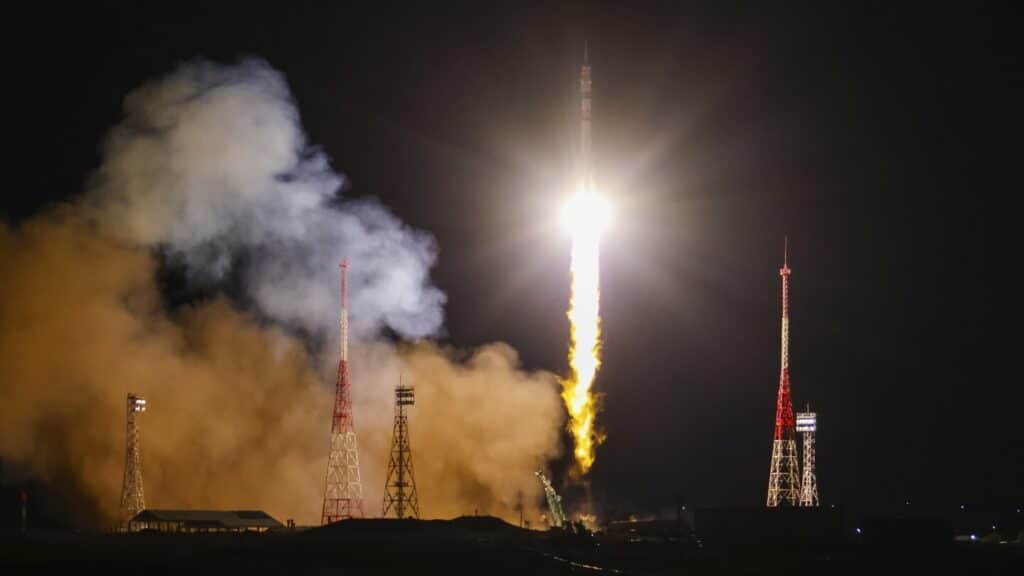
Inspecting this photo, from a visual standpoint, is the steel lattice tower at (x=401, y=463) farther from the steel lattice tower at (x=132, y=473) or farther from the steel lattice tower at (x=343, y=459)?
the steel lattice tower at (x=132, y=473)

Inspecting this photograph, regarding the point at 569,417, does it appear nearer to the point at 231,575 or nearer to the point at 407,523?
the point at 407,523

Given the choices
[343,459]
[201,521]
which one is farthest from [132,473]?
[343,459]

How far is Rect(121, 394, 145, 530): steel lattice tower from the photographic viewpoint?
364ft

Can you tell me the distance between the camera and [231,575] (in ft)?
262

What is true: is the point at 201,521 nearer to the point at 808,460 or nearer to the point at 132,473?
the point at 132,473

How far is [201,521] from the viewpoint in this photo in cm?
11612

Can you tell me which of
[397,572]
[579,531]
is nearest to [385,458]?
[579,531]

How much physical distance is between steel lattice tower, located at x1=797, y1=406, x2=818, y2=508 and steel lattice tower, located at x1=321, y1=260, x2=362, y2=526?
34.0m

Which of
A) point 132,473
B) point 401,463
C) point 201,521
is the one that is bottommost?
point 201,521

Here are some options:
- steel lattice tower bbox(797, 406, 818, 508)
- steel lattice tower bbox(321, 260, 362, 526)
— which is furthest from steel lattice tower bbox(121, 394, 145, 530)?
steel lattice tower bbox(797, 406, 818, 508)

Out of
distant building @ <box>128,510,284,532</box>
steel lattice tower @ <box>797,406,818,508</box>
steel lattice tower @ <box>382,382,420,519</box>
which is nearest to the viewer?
steel lattice tower @ <box>382,382,420,519</box>

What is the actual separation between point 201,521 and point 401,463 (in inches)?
604

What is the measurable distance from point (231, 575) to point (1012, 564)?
41.8 metres

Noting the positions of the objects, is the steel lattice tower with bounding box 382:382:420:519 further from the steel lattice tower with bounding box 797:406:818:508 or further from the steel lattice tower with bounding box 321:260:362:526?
the steel lattice tower with bounding box 797:406:818:508
